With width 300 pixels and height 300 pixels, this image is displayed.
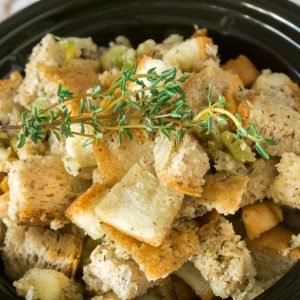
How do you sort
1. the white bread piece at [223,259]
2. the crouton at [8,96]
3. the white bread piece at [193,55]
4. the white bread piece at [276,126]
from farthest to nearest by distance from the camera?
the crouton at [8,96] → the white bread piece at [193,55] → the white bread piece at [276,126] → the white bread piece at [223,259]

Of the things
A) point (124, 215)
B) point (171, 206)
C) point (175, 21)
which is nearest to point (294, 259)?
point (171, 206)

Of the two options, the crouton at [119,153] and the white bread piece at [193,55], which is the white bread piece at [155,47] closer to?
the white bread piece at [193,55]

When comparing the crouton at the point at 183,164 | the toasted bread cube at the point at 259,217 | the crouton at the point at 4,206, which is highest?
the crouton at the point at 183,164

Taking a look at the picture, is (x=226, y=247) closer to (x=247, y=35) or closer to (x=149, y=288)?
(x=149, y=288)

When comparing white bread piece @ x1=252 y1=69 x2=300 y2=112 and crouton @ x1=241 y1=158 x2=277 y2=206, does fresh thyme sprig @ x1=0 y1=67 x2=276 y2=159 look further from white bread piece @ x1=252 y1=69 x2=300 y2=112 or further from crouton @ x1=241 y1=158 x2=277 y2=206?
white bread piece @ x1=252 y1=69 x2=300 y2=112

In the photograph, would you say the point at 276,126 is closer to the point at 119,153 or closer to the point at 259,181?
the point at 259,181

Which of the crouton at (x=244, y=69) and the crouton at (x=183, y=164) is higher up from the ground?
the crouton at (x=244, y=69)

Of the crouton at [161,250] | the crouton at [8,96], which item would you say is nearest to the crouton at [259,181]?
the crouton at [161,250]

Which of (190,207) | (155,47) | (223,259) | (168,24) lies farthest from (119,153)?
(168,24)
